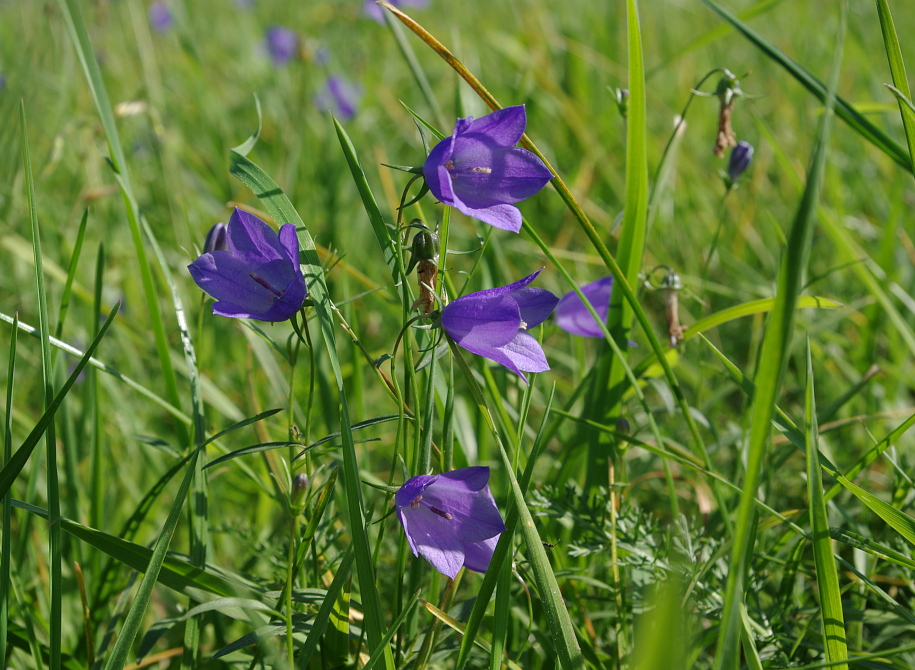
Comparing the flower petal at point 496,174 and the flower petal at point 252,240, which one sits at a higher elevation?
the flower petal at point 496,174

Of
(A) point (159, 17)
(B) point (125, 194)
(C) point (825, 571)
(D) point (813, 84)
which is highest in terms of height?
(A) point (159, 17)

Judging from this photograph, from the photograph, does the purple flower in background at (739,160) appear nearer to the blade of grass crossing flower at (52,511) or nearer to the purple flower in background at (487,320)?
the purple flower in background at (487,320)

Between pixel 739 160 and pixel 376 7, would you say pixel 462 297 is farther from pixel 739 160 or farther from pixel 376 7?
pixel 376 7

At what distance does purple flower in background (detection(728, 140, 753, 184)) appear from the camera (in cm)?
155

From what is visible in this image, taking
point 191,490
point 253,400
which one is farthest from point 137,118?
point 191,490

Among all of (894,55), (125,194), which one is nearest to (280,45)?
(125,194)

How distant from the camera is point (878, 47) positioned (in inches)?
161

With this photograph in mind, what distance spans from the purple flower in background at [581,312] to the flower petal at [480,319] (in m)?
0.58

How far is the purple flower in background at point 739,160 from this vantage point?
5.09ft

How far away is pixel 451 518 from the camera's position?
1.03 meters

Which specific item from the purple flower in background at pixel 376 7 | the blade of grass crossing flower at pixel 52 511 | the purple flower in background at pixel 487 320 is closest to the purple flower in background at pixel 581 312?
the purple flower in background at pixel 487 320

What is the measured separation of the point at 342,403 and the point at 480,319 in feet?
0.73

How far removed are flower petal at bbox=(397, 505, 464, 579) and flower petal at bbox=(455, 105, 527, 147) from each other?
54 centimetres

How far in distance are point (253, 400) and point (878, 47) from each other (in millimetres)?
4295
